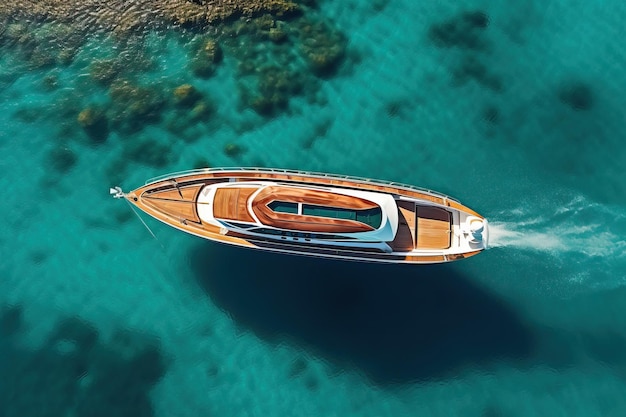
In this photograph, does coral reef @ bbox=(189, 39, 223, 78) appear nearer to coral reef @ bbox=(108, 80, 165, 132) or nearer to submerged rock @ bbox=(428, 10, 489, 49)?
coral reef @ bbox=(108, 80, 165, 132)

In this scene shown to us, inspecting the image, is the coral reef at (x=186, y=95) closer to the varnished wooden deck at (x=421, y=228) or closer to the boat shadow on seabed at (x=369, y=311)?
the boat shadow on seabed at (x=369, y=311)

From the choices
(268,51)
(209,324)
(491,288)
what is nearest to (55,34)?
(268,51)

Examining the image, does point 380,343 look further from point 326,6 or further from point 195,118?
point 326,6

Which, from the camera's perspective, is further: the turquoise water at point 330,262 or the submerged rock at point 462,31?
the submerged rock at point 462,31

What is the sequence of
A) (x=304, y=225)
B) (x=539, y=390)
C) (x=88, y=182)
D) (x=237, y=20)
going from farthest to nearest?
(x=237, y=20)
(x=88, y=182)
(x=539, y=390)
(x=304, y=225)

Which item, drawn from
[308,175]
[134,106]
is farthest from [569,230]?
[134,106]

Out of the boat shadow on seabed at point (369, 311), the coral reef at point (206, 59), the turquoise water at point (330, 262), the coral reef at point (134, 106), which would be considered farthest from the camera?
the coral reef at point (206, 59)

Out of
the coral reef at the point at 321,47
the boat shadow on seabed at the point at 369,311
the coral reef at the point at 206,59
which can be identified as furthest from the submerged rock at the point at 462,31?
the boat shadow on seabed at the point at 369,311
